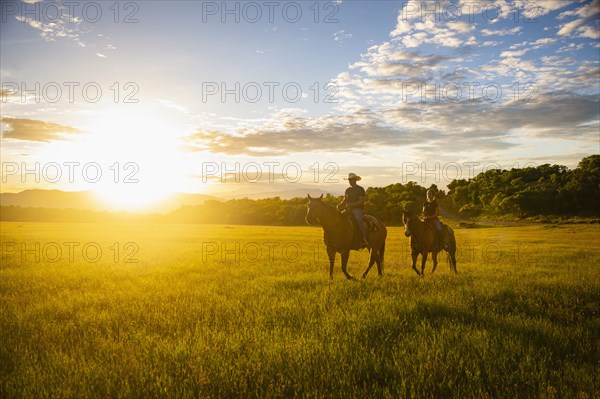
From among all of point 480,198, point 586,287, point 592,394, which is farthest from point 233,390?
point 480,198

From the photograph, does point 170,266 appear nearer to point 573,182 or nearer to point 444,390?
point 444,390

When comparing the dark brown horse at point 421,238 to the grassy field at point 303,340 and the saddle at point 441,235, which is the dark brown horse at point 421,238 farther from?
the grassy field at point 303,340

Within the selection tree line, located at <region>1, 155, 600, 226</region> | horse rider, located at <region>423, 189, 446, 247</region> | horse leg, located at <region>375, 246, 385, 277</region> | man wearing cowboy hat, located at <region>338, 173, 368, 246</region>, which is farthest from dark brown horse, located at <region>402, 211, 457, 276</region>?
tree line, located at <region>1, 155, 600, 226</region>

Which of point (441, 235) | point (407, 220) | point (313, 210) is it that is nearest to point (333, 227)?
point (313, 210)

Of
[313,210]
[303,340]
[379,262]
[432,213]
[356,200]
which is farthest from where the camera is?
[432,213]

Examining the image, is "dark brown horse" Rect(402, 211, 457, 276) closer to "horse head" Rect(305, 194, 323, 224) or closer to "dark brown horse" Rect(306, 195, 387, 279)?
"dark brown horse" Rect(306, 195, 387, 279)

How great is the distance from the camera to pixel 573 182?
88188 mm

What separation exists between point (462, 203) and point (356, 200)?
112 metres

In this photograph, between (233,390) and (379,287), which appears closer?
(233,390)

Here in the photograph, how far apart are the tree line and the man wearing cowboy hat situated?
65325mm

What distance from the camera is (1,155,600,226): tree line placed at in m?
85.8

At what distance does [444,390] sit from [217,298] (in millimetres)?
6391

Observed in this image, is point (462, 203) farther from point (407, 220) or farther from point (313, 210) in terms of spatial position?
point (313, 210)

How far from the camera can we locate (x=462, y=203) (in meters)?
114
